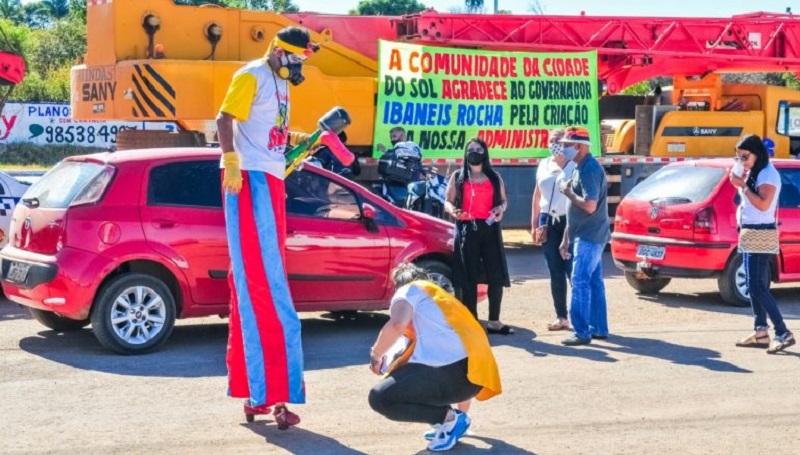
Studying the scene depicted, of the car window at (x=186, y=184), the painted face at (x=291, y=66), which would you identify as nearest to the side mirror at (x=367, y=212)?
the car window at (x=186, y=184)

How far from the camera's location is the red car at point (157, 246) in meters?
9.44

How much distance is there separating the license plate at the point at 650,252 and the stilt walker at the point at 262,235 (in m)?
6.62

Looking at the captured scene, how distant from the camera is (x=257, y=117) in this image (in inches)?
276

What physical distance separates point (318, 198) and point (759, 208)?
3.55 metres

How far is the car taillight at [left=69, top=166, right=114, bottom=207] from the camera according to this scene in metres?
9.55

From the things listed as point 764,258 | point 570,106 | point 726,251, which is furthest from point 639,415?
point 570,106

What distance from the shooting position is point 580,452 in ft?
22.4

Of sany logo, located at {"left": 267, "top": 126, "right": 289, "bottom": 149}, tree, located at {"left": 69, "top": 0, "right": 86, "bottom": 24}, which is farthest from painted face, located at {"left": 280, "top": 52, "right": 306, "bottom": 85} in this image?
tree, located at {"left": 69, "top": 0, "right": 86, "bottom": 24}

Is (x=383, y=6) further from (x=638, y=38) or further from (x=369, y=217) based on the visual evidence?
(x=369, y=217)

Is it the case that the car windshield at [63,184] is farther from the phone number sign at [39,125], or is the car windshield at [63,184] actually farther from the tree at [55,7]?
the tree at [55,7]

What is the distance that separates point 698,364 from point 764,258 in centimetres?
117

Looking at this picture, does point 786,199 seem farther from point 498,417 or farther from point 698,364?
point 498,417

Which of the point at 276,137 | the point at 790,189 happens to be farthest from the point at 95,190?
the point at 790,189

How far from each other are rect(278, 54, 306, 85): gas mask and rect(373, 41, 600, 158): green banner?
32.5ft
